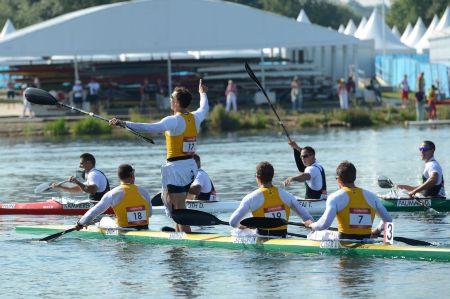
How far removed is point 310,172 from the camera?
2041 centimetres

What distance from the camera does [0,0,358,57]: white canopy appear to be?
171 feet

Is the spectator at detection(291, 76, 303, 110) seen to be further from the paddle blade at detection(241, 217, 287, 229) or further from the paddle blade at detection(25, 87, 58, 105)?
the paddle blade at detection(241, 217, 287, 229)

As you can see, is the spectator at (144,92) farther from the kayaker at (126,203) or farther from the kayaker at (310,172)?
the kayaker at (126,203)

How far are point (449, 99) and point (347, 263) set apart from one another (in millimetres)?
39945

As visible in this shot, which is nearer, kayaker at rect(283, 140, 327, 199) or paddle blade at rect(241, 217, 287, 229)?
paddle blade at rect(241, 217, 287, 229)

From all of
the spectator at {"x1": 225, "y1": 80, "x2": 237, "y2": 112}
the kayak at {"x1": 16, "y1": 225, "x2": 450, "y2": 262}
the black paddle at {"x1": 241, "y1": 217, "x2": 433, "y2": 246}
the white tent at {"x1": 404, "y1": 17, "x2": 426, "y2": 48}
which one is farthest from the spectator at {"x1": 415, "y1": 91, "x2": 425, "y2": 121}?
the white tent at {"x1": 404, "y1": 17, "x2": 426, "y2": 48}

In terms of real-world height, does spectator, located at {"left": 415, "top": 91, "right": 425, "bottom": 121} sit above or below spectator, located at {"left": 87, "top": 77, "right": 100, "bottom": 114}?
below

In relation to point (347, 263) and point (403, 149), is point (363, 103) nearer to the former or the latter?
point (403, 149)

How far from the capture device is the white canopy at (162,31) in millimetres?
52062

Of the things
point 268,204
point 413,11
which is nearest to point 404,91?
point 268,204

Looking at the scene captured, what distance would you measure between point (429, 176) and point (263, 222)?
5.54 m

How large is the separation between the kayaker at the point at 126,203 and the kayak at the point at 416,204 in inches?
218

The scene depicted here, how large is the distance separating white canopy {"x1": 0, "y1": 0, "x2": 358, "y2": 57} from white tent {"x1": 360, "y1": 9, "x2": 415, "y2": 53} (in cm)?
2550

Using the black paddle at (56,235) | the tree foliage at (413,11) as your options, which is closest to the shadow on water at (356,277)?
the black paddle at (56,235)
